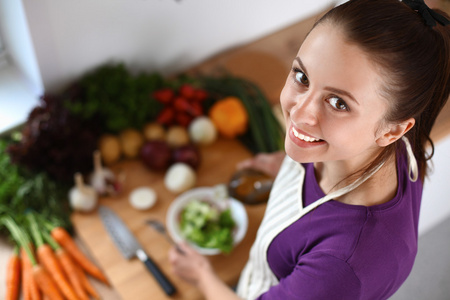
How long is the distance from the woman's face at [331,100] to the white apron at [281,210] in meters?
0.13

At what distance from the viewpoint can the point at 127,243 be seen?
1281 mm

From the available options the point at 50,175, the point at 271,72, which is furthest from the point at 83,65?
the point at 271,72

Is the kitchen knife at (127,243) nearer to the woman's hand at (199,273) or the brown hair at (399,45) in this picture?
the woman's hand at (199,273)

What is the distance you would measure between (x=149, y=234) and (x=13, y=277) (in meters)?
0.35

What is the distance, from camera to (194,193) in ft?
4.51

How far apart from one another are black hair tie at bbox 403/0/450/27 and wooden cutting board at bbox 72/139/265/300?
32.5 inches

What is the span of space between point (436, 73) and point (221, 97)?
1.00 meters

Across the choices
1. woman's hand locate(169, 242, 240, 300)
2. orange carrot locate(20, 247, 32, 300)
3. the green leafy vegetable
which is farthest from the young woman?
orange carrot locate(20, 247, 32, 300)

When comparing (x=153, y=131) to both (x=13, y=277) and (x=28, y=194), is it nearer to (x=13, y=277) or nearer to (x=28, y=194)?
(x=28, y=194)

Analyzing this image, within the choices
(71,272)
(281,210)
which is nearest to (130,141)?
(71,272)

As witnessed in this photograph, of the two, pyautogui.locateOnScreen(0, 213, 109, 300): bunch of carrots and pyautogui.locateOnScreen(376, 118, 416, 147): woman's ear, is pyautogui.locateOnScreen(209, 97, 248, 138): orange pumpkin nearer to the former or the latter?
pyautogui.locateOnScreen(0, 213, 109, 300): bunch of carrots

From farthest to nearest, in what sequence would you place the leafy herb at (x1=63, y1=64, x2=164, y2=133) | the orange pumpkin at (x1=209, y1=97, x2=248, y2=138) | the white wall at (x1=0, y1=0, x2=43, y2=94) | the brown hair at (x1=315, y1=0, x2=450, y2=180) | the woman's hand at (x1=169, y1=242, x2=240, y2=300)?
the orange pumpkin at (x1=209, y1=97, x2=248, y2=138) → the leafy herb at (x1=63, y1=64, x2=164, y2=133) → the white wall at (x1=0, y1=0, x2=43, y2=94) → the woman's hand at (x1=169, y1=242, x2=240, y2=300) → the brown hair at (x1=315, y1=0, x2=450, y2=180)

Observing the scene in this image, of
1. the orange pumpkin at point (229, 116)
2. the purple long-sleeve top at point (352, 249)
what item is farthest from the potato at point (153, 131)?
the purple long-sleeve top at point (352, 249)

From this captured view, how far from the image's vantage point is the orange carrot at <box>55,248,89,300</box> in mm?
1210
